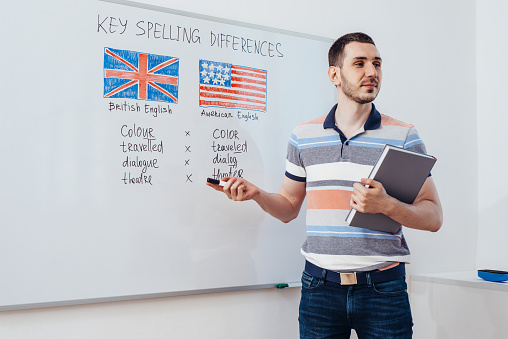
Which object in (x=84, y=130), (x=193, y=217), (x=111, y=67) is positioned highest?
(x=111, y=67)

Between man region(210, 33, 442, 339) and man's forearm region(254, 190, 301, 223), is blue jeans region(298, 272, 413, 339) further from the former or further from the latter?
man's forearm region(254, 190, 301, 223)

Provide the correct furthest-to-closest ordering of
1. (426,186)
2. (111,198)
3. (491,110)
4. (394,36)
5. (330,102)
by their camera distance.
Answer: (491,110) < (394,36) < (330,102) < (111,198) < (426,186)

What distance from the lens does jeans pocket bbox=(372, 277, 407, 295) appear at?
4.31ft

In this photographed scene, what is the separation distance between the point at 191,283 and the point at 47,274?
1.51 ft

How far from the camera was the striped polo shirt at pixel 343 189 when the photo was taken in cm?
135

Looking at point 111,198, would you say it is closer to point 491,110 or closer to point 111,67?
point 111,67

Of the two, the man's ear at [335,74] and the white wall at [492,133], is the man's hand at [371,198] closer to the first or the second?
the man's ear at [335,74]

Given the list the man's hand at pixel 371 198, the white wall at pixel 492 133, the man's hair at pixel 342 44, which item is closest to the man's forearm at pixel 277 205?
the man's hand at pixel 371 198

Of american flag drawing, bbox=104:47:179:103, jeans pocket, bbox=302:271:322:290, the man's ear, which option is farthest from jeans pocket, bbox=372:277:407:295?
american flag drawing, bbox=104:47:179:103

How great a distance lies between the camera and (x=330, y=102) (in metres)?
1.97

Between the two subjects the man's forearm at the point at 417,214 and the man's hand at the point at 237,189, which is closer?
the man's forearm at the point at 417,214

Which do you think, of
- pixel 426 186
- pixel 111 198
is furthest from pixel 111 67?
pixel 426 186

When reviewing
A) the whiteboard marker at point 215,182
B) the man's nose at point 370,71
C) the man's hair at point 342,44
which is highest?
the man's hair at point 342,44

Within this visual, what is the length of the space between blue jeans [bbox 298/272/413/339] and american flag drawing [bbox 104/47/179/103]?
2.60 feet
